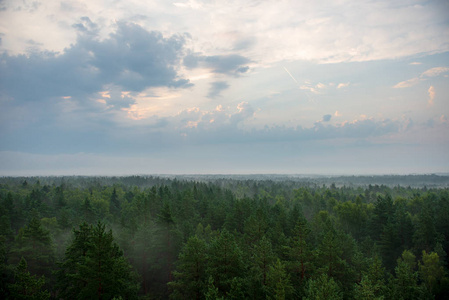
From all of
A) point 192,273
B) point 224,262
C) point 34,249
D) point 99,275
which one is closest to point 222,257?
point 224,262

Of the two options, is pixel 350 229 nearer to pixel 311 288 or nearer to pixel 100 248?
pixel 311 288

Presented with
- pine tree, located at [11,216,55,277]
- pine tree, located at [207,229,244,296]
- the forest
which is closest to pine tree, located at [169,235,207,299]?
the forest

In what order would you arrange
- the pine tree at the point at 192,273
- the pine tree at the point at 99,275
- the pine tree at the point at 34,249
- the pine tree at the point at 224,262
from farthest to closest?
the pine tree at the point at 34,249 → the pine tree at the point at 192,273 → the pine tree at the point at 224,262 → the pine tree at the point at 99,275

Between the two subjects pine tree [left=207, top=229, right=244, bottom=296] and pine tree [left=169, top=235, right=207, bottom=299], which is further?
pine tree [left=169, top=235, right=207, bottom=299]

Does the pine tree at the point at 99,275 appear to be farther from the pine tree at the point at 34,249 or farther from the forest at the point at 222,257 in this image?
the pine tree at the point at 34,249

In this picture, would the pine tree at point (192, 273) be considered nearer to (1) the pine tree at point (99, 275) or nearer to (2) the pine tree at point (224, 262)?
(2) the pine tree at point (224, 262)

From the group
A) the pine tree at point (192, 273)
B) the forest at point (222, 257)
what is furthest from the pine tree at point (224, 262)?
the pine tree at point (192, 273)

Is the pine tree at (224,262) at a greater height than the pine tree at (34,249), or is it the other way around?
the pine tree at (224,262)

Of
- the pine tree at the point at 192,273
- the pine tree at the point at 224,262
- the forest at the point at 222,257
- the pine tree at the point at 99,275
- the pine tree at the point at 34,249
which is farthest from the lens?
the pine tree at the point at 34,249

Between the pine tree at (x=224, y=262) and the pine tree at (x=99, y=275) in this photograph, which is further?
the pine tree at (x=224, y=262)

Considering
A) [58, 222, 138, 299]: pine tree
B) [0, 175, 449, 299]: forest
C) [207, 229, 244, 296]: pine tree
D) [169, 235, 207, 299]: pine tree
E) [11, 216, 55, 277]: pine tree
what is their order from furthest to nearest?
[11, 216, 55, 277]: pine tree
[169, 235, 207, 299]: pine tree
[207, 229, 244, 296]: pine tree
[0, 175, 449, 299]: forest
[58, 222, 138, 299]: pine tree

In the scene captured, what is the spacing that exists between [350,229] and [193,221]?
44476mm

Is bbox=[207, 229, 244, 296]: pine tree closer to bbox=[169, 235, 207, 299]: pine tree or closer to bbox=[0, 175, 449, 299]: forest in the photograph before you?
bbox=[0, 175, 449, 299]: forest

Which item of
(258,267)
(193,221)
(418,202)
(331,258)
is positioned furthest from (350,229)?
(258,267)
